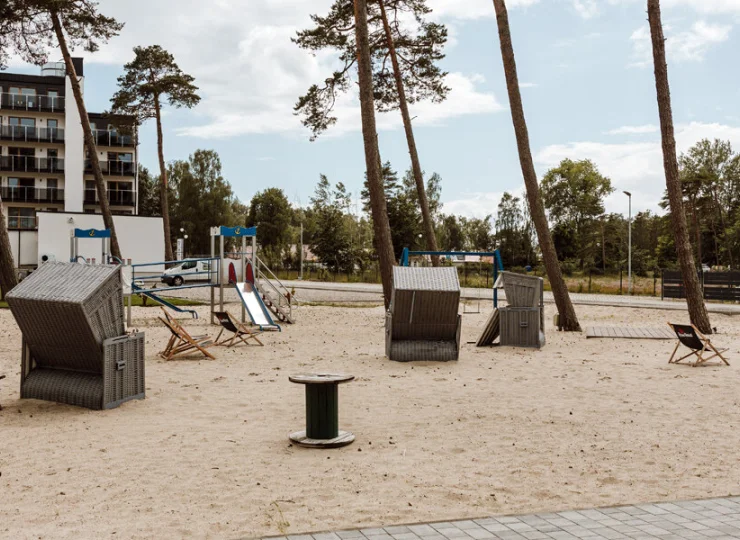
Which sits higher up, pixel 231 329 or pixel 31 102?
pixel 31 102

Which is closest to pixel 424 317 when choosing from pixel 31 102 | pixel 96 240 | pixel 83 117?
pixel 83 117

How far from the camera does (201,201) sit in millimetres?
72812

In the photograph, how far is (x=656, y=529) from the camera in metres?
4.29

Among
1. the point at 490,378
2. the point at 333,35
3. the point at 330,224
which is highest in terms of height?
the point at 333,35

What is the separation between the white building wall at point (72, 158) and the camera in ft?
166

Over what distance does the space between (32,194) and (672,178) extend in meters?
44.7

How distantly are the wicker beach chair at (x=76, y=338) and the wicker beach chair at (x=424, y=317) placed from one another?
14.8 feet

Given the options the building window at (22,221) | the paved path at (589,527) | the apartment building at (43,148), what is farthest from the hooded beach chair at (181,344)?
the apartment building at (43,148)

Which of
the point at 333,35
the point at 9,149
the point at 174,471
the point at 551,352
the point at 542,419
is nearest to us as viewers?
the point at 174,471

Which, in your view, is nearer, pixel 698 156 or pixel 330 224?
pixel 330 224

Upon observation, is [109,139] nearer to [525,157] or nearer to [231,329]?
[525,157]

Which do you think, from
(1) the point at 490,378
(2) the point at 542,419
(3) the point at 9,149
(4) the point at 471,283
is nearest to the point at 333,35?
(1) the point at 490,378

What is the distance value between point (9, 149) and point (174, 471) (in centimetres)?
5139

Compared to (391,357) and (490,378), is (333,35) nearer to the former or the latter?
(391,357)
